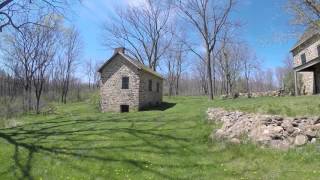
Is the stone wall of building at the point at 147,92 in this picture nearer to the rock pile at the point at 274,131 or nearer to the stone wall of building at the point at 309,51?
the stone wall of building at the point at 309,51

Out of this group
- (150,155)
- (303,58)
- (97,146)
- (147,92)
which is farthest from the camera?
(303,58)

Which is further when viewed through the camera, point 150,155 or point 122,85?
point 122,85

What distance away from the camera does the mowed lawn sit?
955 cm

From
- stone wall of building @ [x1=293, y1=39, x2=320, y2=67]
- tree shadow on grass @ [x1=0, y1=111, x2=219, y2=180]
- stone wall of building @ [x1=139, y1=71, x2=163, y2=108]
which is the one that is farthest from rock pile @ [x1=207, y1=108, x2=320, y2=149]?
stone wall of building @ [x1=293, y1=39, x2=320, y2=67]

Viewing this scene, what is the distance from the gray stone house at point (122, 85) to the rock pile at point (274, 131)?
14.6 m

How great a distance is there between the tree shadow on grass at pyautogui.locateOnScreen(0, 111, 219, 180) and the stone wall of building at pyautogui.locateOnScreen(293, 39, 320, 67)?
19.1 meters

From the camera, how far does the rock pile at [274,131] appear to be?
10852mm

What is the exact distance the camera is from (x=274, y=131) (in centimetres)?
1144

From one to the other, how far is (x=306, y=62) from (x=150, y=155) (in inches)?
798

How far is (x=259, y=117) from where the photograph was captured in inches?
515

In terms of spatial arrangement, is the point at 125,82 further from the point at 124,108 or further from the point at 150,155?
the point at 150,155

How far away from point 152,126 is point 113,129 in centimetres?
197

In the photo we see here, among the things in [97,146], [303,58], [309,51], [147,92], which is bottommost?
[97,146]


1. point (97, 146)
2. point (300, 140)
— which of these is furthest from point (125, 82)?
point (300, 140)
